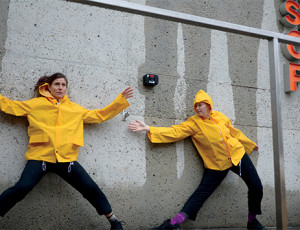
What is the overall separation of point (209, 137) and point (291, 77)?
1.95m

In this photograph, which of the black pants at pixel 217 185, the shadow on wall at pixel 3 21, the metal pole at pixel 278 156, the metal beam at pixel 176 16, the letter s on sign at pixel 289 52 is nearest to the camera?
the metal beam at pixel 176 16

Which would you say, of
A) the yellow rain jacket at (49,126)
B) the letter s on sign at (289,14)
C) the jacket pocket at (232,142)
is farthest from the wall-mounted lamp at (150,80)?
the letter s on sign at (289,14)

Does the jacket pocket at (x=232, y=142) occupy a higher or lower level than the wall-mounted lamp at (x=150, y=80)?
lower

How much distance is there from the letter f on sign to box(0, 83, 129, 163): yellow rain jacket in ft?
10.7

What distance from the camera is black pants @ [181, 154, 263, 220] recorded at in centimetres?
412

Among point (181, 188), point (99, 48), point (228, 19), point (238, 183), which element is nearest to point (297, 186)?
point (238, 183)

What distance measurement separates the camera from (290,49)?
533 cm

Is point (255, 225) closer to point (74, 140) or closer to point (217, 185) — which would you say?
point (217, 185)

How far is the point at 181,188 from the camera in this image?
438 centimetres

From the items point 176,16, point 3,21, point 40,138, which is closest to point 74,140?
point 40,138

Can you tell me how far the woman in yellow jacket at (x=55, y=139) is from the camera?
344 centimetres

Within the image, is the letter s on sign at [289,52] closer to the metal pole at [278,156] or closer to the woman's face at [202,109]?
the woman's face at [202,109]

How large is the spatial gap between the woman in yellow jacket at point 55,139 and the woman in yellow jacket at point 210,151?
841 mm

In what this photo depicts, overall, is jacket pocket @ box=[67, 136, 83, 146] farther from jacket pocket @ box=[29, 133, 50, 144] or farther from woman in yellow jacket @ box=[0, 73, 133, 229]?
jacket pocket @ box=[29, 133, 50, 144]
